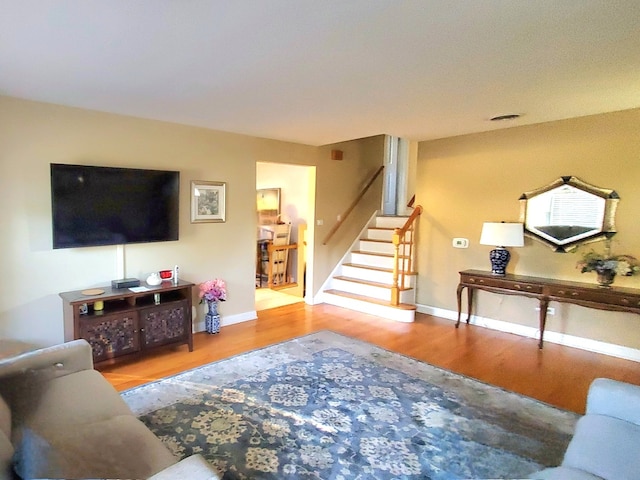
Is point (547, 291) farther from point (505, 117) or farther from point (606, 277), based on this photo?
point (505, 117)

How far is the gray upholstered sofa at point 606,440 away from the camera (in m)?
1.45

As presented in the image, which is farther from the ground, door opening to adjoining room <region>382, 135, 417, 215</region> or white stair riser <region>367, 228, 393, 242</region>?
door opening to adjoining room <region>382, 135, 417, 215</region>

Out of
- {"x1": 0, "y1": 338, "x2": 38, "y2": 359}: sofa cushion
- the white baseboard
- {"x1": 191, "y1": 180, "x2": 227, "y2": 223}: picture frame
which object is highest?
{"x1": 191, "y1": 180, "x2": 227, "y2": 223}: picture frame

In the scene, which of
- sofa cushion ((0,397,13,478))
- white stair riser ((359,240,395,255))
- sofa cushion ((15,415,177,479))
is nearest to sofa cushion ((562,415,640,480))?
sofa cushion ((15,415,177,479))

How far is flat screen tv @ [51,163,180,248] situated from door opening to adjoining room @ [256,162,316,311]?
252cm

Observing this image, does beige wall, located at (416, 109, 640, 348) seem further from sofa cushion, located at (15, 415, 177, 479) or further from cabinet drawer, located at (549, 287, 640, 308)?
sofa cushion, located at (15, 415, 177, 479)

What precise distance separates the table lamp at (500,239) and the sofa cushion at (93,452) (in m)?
3.94

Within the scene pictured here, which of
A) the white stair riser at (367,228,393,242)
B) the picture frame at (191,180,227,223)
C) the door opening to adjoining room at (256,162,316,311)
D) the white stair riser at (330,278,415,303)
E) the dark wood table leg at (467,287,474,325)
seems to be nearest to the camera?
the picture frame at (191,180,227,223)

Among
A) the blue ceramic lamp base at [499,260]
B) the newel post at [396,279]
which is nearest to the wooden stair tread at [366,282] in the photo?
the newel post at [396,279]

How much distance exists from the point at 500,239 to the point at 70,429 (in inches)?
166

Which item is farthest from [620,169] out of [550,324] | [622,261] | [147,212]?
[147,212]

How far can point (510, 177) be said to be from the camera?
4.54 m

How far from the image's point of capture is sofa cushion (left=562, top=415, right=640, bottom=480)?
1461 mm

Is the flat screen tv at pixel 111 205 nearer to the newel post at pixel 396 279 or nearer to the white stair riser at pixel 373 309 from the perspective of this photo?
the white stair riser at pixel 373 309
